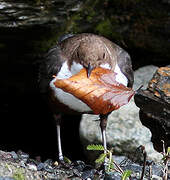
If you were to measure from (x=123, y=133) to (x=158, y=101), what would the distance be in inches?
40.0

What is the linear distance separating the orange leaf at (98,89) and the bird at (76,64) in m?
0.35

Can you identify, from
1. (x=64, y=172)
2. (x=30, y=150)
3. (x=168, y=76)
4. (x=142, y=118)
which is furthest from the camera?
(x=30, y=150)

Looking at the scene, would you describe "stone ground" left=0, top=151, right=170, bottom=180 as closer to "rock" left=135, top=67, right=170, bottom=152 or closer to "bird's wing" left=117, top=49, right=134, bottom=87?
"rock" left=135, top=67, right=170, bottom=152

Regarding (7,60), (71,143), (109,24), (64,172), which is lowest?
(71,143)

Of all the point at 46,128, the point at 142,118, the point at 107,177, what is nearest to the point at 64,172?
the point at 107,177

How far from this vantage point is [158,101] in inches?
174

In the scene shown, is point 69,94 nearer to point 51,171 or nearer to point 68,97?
point 68,97

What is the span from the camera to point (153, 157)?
16.6 feet

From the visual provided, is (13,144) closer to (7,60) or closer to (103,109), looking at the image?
(7,60)

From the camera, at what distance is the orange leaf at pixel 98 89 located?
350cm

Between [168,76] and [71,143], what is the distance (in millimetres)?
2715

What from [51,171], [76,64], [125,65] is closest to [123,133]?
[125,65]

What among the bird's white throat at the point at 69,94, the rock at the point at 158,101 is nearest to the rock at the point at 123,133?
the rock at the point at 158,101

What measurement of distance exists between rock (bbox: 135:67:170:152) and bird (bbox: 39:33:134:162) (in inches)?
9.9
